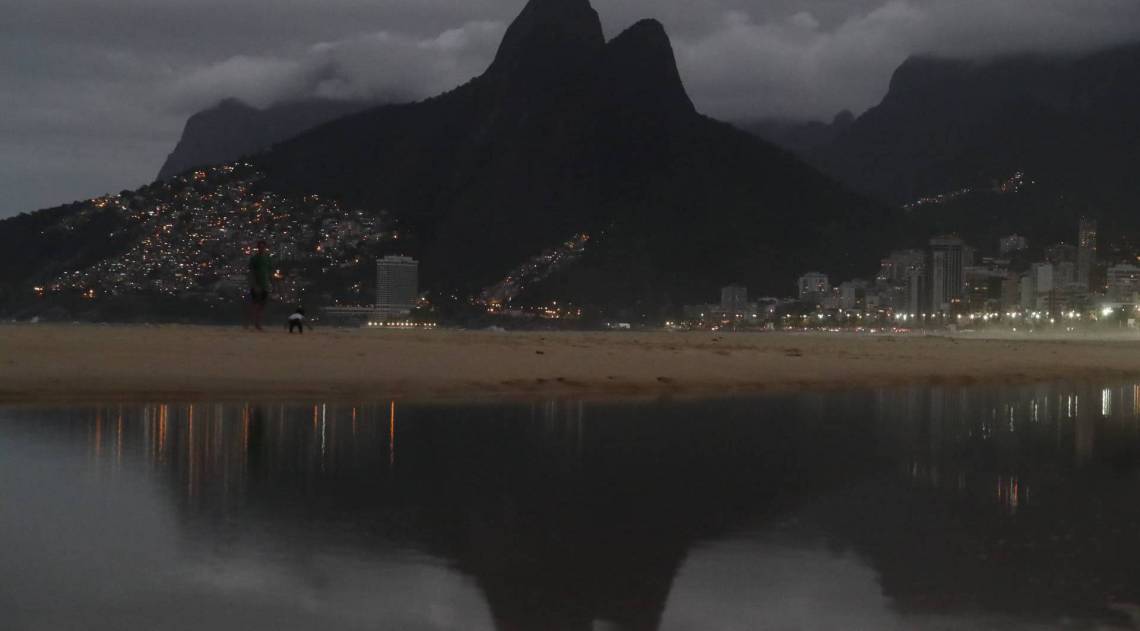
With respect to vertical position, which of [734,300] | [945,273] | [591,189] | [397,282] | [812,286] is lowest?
[734,300]

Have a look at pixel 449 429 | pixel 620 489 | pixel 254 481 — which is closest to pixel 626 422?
pixel 449 429

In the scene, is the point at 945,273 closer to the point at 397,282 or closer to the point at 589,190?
the point at 589,190

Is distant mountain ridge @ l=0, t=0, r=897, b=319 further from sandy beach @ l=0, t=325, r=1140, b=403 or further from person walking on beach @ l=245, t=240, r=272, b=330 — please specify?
sandy beach @ l=0, t=325, r=1140, b=403

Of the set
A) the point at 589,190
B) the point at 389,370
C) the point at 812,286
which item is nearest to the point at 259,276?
the point at 389,370

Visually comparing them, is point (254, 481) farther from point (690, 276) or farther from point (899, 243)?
point (899, 243)

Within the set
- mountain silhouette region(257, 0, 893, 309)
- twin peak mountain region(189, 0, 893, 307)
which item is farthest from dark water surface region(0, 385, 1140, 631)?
mountain silhouette region(257, 0, 893, 309)
